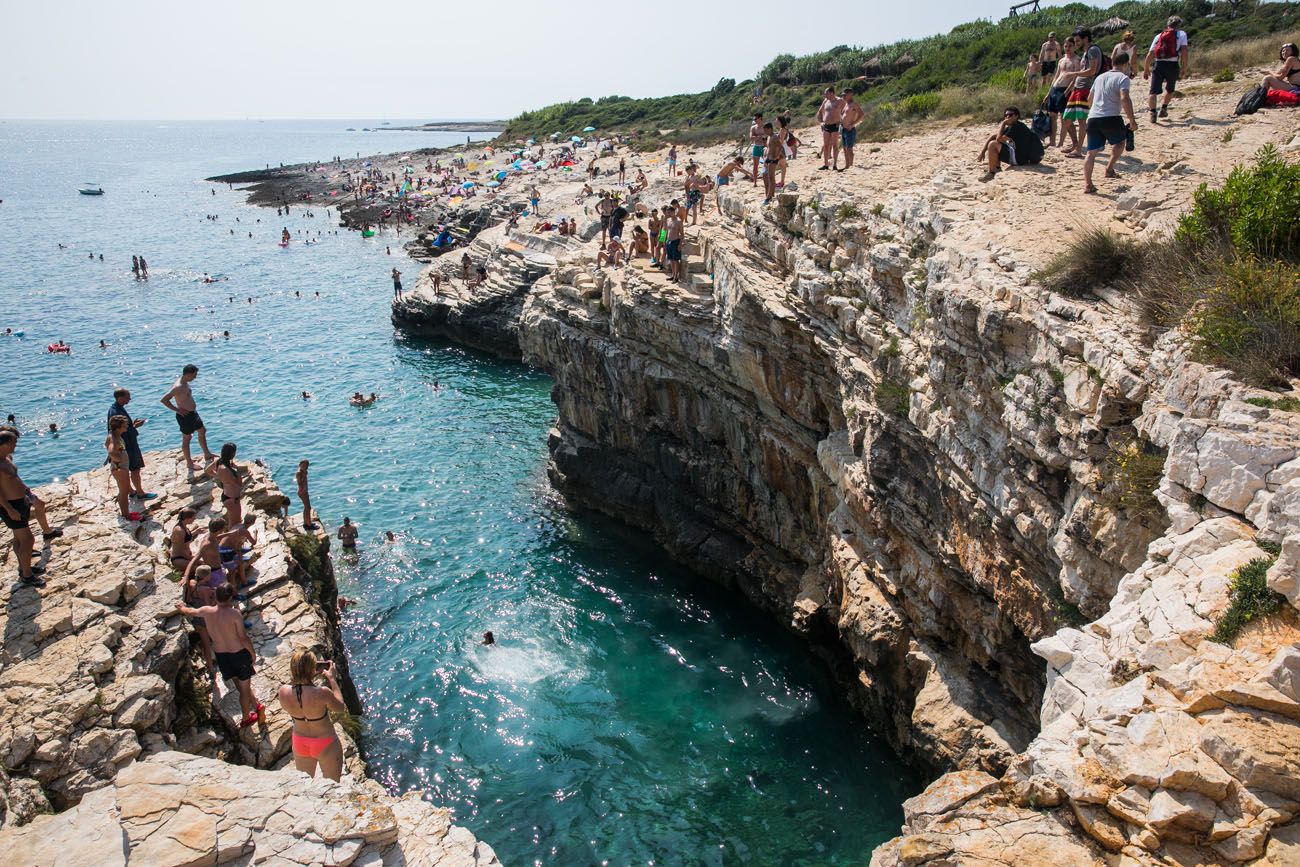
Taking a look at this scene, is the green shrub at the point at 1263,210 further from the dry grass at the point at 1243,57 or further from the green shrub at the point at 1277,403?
the dry grass at the point at 1243,57

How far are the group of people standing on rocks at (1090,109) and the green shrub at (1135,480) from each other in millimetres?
6989

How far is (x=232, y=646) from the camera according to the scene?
10984mm

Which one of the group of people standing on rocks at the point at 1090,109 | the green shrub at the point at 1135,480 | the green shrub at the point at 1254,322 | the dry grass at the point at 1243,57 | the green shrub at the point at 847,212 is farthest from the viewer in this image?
the dry grass at the point at 1243,57

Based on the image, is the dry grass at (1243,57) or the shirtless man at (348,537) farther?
the shirtless man at (348,537)

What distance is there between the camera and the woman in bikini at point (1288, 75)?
15203 mm

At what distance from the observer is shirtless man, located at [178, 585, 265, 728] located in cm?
1090

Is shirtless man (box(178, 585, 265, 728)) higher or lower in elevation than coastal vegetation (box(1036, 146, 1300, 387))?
lower

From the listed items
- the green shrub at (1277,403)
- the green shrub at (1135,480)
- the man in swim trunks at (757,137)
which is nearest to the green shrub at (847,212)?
the man in swim trunks at (757,137)

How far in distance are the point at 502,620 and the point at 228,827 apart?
1196 cm

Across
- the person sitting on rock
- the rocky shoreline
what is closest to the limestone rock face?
the rocky shoreline

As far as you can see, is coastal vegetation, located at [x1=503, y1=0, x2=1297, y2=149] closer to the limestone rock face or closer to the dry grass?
the dry grass

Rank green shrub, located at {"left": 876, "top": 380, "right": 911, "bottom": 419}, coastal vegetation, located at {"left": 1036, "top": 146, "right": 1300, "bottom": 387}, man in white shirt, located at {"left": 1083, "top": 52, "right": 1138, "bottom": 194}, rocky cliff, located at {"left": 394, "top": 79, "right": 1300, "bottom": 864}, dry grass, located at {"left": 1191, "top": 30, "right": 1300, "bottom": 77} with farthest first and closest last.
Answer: dry grass, located at {"left": 1191, "top": 30, "right": 1300, "bottom": 77} < green shrub, located at {"left": 876, "top": 380, "right": 911, "bottom": 419} < man in white shirt, located at {"left": 1083, "top": 52, "right": 1138, "bottom": 194} < coastal vegetation, located at {"left": 1036, "top": 146, "right": 1300, "bottom": 387} < rocky cliff, located at {"left": 394, "top": 79, "right": 1300, "bottom": 864}

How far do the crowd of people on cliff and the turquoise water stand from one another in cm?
395

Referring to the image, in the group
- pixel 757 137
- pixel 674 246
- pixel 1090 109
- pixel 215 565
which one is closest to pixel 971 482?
pixel 1090 109
